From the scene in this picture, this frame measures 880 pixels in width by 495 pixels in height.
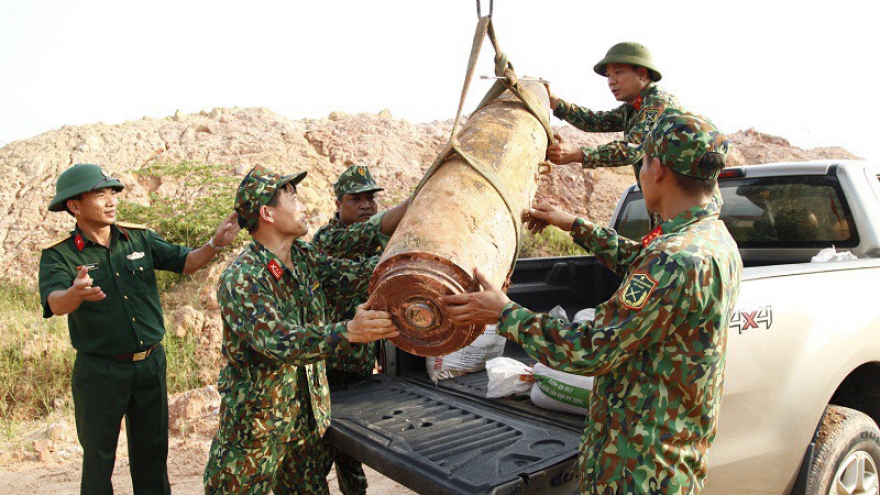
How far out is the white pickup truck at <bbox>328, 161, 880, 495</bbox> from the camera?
97.4 inches

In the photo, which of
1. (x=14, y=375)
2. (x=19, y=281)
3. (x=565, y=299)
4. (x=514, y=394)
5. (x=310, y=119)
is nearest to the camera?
(x=514, y=394)

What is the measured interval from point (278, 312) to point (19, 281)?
8.72 meters

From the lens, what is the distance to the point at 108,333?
3.60m

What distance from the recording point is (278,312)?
2611 mm

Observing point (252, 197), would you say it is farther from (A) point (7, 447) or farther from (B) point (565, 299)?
(A) point (7, 447)

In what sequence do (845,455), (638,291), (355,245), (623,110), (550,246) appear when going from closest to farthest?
1. (638,291)
2. (845,455)
3. (355,245)
4. (623,110)
5. (550,246)

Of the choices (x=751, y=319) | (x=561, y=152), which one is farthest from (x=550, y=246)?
(x=751, y=319)

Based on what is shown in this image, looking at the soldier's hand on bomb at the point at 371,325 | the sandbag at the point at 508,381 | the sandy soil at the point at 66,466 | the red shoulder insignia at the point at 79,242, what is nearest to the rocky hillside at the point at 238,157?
the sandy soil at the point at 66,466

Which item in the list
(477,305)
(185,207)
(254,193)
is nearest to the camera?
(477,305)

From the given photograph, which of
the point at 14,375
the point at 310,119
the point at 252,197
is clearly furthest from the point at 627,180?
the point at 252,197

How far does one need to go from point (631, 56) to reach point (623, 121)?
1.54 ft

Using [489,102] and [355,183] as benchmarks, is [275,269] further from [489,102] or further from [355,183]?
[355,183]

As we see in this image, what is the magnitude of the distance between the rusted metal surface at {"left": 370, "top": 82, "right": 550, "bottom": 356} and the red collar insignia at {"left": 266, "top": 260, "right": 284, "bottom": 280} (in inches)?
24.9

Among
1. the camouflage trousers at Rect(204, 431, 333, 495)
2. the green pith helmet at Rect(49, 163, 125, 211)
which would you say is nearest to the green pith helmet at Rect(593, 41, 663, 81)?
the camouflage trousers at Rect(204, 431, 333, 495)
